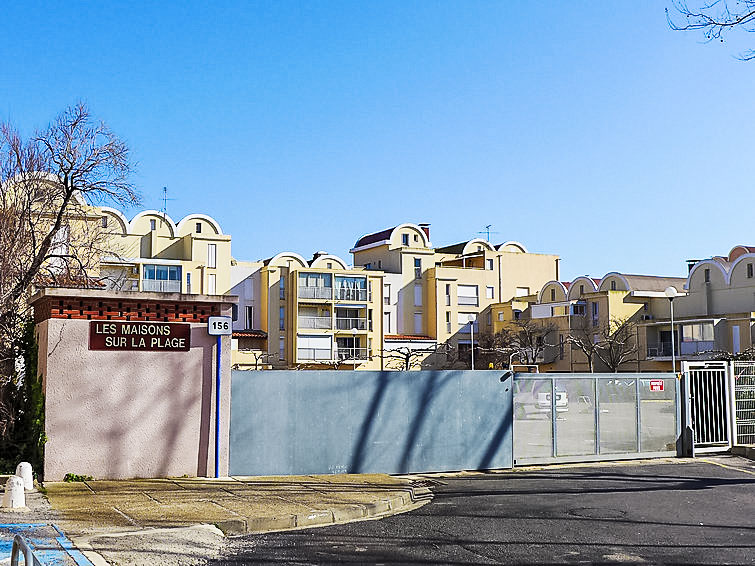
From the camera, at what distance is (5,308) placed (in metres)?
18.2

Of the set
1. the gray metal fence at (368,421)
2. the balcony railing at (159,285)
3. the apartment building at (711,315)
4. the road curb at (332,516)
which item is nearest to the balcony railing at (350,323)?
the balcony railing at (159,285)

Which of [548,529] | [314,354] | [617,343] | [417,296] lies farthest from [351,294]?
[548,529]

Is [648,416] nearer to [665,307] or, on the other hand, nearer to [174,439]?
[174,439]

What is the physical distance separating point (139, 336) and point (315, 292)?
63.9 metres

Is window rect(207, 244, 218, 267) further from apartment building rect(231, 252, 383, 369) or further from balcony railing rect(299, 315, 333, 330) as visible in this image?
balcony railing rect(299, 315, 333, 330)

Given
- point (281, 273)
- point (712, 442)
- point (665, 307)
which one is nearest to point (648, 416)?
point (712, 442)

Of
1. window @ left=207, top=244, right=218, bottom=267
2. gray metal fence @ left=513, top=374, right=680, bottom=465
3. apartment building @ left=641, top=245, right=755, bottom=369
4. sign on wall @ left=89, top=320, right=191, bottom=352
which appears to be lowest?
gray metal fence @ left=513, top=374, right=680, bottom=465

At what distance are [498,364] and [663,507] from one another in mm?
64362

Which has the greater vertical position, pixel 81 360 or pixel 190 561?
pixel 81 360

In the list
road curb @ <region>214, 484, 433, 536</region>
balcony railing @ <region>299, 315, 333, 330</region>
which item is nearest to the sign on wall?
road curb @ <region>214, 484, 433, 536</region>

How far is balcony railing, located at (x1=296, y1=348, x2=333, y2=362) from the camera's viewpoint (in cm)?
7662

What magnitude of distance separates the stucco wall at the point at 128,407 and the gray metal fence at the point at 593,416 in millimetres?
6418

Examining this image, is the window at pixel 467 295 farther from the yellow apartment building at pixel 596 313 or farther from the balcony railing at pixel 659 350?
the balcony railing at pixel 659 350

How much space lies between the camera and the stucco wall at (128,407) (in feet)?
45.3
